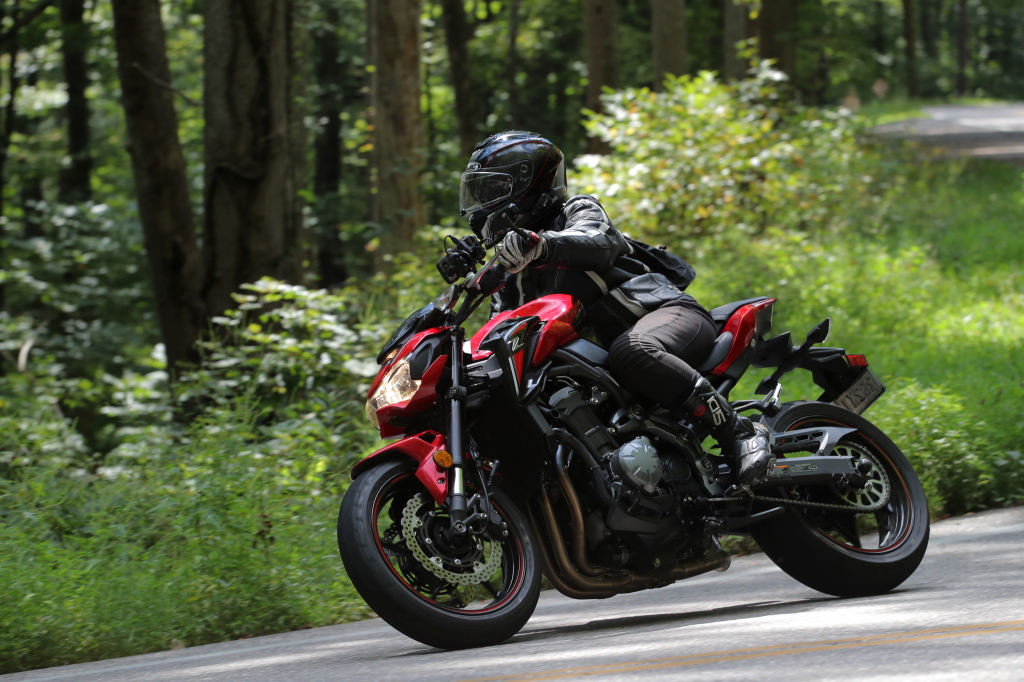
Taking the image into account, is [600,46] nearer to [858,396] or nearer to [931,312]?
[931,312]

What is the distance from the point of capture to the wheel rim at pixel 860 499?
5.05 meters

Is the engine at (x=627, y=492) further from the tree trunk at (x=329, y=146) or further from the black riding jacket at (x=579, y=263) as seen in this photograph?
the tree trunk at (x=329, y=146)

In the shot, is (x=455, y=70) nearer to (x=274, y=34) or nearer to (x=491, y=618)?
(x=274, y=34)

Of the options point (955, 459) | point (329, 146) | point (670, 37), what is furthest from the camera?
point (329, 146)

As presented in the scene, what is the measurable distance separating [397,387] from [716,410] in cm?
137

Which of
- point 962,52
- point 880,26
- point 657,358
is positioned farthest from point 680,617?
point 962,52

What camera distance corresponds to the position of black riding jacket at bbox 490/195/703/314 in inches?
178

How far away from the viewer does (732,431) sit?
15.7 feet

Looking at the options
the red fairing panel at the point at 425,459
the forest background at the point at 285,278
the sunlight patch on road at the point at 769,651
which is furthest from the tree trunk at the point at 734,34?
the sunlight patch on road at the point at 769,651

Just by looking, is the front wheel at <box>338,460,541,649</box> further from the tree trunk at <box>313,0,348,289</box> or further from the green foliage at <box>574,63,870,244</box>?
the tree trunk at <box>313,0,348,289</box>

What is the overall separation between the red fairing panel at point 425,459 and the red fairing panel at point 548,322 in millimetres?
429

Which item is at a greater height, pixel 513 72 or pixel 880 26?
pixel 880 26

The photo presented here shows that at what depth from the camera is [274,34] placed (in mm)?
9602

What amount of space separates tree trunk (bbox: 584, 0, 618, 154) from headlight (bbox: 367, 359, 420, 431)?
14.4 meters
